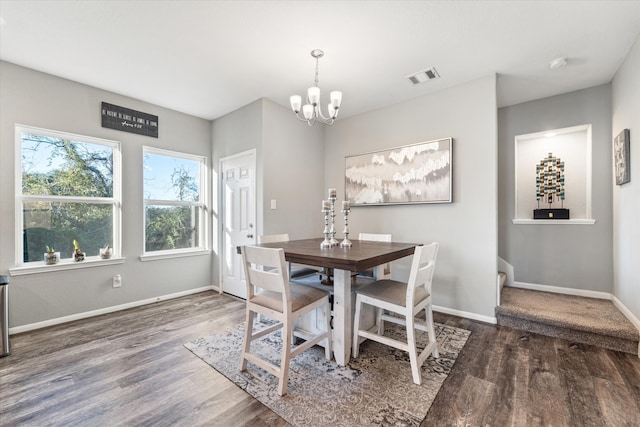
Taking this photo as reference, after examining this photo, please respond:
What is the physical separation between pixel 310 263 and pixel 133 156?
2.95m

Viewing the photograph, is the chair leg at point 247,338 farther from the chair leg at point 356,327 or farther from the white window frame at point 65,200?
the white window frame at point 65,200

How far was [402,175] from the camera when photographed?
347cm

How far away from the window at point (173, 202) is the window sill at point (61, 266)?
0.45 meters

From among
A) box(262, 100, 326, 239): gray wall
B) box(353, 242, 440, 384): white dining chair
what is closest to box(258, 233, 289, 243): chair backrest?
box(262, 100, 326, 239): gray wall

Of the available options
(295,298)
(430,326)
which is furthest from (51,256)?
(430,326)

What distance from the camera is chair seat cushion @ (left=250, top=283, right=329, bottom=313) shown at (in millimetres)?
1836

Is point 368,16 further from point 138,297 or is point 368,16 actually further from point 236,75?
point 138,297

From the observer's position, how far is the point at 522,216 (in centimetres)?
375

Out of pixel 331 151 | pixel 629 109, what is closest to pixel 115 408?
pixel 331 151

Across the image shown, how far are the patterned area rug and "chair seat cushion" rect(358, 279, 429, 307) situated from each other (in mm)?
512

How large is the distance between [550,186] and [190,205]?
494 cm

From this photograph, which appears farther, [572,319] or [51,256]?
[51,256]

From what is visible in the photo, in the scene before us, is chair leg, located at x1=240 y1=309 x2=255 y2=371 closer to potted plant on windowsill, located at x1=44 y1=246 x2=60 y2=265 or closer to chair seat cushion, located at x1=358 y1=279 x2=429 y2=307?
chair seat cushion, located at x1=358 y1=279 x2=429 y2=307

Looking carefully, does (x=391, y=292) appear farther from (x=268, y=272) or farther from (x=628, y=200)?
(x=628, y=200)
